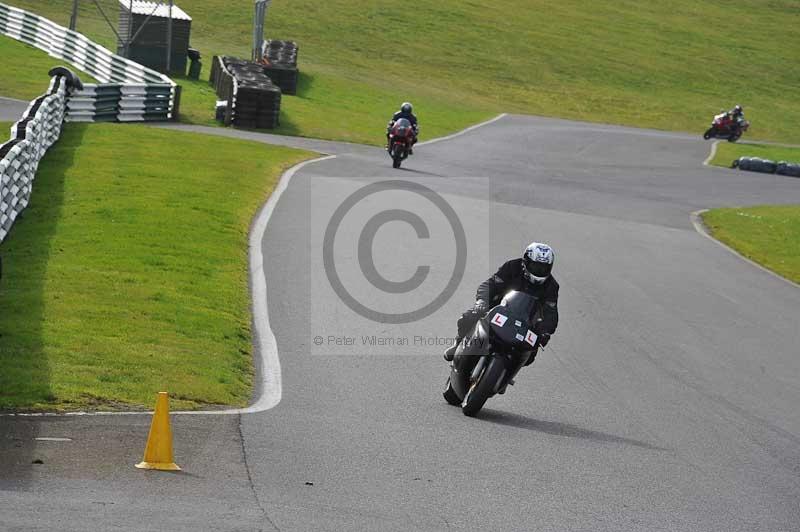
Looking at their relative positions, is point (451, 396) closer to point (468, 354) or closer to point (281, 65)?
point (468, 354)

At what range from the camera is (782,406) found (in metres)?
14.0

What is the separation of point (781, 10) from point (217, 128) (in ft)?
244

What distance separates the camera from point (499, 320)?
1144 centimetres

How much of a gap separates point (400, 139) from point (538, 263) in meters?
20.2

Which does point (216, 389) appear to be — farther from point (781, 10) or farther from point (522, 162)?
point (781, 10)

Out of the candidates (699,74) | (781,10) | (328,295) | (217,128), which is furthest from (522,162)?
(781,10)

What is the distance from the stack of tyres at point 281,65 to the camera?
50.3 m

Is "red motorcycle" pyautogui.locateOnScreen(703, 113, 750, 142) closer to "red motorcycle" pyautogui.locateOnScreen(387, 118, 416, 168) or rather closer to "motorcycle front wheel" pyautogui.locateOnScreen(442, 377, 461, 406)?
"red motorcycle" pyautogui.locateOnScreen(387, 118, 416, 168)

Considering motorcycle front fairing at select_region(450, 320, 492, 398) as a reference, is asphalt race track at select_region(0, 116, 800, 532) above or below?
below

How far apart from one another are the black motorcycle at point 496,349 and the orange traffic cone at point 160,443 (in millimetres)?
3457

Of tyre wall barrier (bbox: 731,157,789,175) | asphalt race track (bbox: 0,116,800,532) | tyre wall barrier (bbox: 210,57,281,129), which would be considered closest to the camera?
asphalt race track (bbox: 0,116,800,532)

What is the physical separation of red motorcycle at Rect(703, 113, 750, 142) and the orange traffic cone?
160 ft

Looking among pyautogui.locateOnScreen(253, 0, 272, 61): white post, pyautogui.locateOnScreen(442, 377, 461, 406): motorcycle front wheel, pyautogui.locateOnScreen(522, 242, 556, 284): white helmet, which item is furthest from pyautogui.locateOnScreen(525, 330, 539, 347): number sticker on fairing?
pyautogui.locateOnScreen(253, 0, 272, 61): white post

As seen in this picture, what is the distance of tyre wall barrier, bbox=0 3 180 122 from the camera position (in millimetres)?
34625
